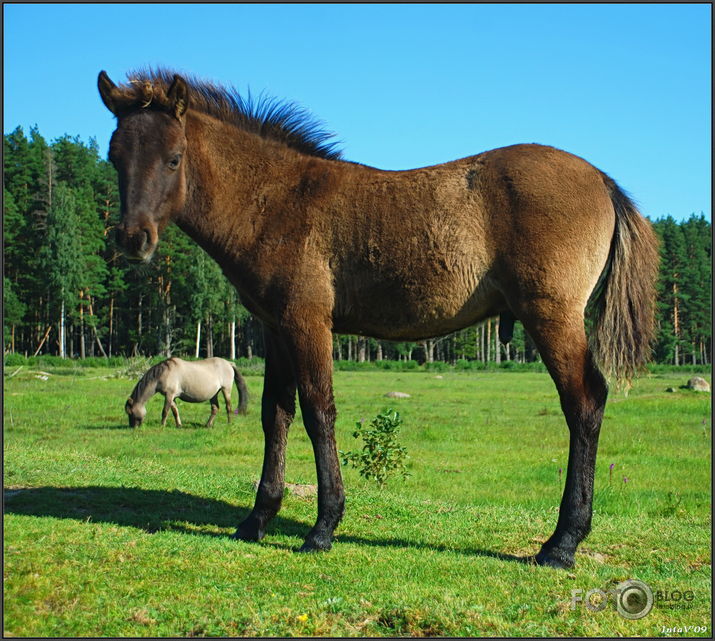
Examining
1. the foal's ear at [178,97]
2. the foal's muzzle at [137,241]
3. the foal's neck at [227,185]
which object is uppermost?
the foal's ear at [178,97]

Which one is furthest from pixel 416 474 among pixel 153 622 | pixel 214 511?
pixel 153 622

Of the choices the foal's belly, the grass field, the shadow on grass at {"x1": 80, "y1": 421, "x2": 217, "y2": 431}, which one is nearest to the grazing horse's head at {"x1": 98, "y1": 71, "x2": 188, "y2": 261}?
the foal's belly

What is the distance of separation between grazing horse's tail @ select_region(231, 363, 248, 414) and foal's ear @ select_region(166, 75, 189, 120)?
15906 mm

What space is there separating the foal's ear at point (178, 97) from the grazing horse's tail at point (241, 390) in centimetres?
1591

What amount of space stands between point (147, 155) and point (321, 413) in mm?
2687

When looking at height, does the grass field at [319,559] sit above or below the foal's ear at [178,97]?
below

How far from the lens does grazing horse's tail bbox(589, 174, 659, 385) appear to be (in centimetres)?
591

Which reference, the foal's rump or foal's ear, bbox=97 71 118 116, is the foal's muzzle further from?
the foal's rump

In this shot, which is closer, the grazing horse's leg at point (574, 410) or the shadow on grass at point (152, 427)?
the grazing horse's leg at point (574, 410)

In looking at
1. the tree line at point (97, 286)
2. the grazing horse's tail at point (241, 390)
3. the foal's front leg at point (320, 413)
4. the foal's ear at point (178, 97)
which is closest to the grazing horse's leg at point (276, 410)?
the foal's front leg at point (320, 413)

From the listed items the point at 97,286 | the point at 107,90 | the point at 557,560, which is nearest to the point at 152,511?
the point at 557,560

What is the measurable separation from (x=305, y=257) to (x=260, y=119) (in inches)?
66.2

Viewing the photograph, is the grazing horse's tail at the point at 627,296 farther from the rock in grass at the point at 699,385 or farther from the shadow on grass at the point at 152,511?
the rock in grass at the point at 699,385

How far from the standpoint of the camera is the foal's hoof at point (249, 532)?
6270mm
